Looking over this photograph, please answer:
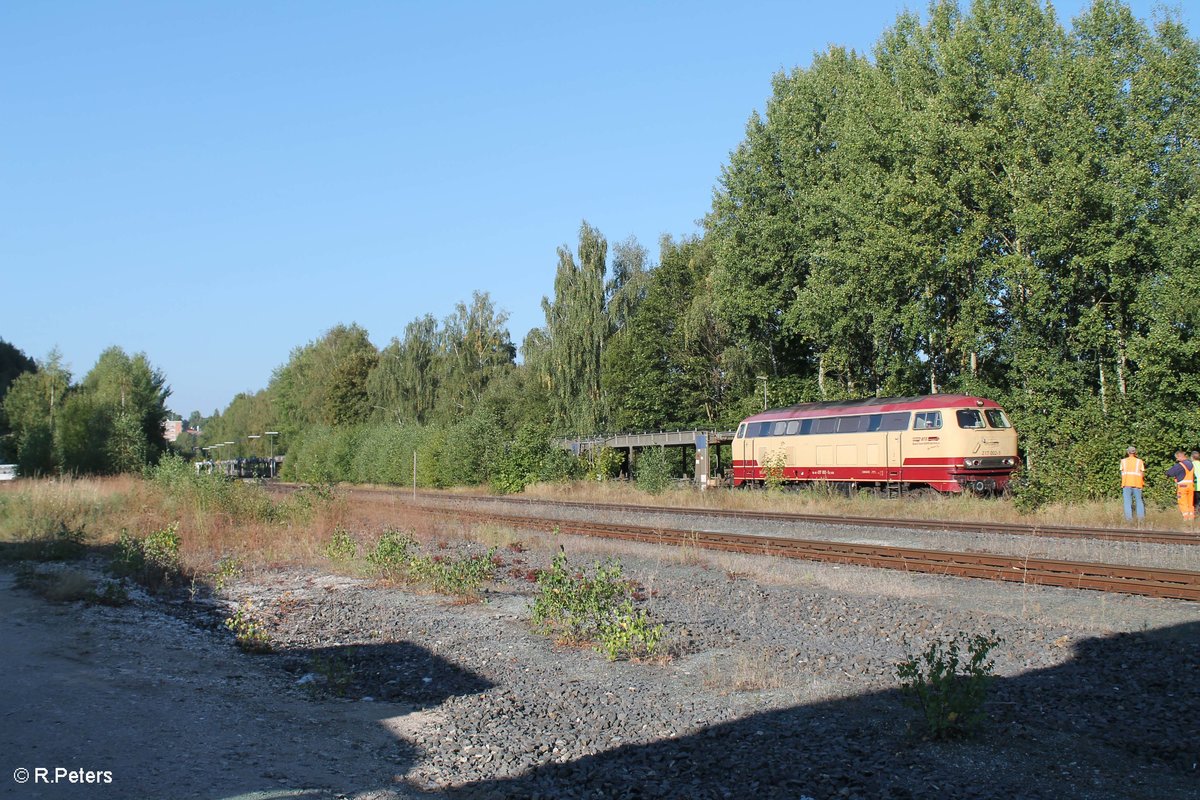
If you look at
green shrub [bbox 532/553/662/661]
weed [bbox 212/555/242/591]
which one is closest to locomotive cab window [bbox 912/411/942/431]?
green shrub [bbox 532/553/662/661]

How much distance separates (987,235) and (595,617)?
85.8ft

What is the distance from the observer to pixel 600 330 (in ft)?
188

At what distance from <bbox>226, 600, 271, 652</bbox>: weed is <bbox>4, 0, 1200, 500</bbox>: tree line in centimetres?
1939

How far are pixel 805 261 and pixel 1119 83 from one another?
1336cm

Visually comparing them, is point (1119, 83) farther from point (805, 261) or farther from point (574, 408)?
point (574, 408)

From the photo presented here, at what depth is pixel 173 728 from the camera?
6.89 m

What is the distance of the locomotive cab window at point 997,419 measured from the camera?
28.0 metres

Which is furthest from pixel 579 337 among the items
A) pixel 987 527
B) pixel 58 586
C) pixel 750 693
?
Answer: pixel 750 693

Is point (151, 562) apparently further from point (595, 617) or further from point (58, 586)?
point (595, 617)

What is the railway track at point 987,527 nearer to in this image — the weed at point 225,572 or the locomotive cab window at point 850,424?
the locomotive cab window at point 850,424

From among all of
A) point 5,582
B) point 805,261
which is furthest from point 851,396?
point 5,582

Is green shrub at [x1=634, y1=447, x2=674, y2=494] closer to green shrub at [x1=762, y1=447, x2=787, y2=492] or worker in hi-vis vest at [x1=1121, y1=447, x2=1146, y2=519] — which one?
green shrub at [x1=762, y1=447, x2=787, y2=492]

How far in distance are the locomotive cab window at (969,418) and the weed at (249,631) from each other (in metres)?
21.6

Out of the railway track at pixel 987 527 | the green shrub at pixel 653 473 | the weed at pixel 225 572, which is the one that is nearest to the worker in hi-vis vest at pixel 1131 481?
the railway track at pixel 987 527
